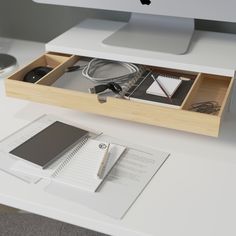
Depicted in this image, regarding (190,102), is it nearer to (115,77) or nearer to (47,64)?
(115,77)

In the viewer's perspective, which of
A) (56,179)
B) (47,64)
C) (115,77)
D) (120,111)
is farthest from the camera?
(47,64)

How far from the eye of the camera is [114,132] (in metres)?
0.95

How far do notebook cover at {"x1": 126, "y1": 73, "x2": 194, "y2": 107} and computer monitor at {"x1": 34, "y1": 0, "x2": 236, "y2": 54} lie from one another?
8 centimetres

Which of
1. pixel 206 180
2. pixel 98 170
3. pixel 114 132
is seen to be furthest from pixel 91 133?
pixel 206 180

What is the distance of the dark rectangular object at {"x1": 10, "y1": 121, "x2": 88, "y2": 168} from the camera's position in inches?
32.9

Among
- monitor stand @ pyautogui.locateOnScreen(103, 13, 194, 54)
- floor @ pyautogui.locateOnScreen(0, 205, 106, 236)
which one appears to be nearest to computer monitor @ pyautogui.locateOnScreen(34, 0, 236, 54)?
monitor stand @ pyautogui.locateOnScreen(103, 13, 194, 54)

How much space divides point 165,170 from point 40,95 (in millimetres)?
341

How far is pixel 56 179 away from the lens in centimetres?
79

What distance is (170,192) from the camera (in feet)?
2.52

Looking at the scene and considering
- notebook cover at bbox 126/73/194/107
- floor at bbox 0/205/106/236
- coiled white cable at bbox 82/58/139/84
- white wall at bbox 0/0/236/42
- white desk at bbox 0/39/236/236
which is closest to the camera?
white desk at bbox 0/39/236/236

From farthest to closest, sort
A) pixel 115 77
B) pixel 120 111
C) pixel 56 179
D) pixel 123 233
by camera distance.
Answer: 1. pixel 115 77
2. pixel 120 111
3. pixel 56 179
4. pixel 123 233

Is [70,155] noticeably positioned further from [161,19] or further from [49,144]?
[161,19]

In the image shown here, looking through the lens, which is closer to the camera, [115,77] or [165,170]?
[165,170]

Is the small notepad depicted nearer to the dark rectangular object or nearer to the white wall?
the dark rectangular object
